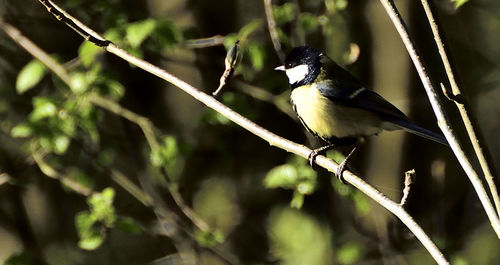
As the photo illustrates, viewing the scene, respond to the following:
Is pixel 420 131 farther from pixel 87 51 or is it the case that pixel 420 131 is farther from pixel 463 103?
pixel 87 51

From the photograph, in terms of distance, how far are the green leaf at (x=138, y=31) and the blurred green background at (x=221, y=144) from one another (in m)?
0.17

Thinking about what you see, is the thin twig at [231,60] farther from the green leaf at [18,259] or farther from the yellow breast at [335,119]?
the green leaf at [18,259]

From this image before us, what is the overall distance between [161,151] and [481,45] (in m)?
2.60

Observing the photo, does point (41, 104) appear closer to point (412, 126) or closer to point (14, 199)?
point (14, 199)

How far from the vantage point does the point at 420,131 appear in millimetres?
2516

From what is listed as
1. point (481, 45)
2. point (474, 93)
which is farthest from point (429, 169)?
point (481, 45)

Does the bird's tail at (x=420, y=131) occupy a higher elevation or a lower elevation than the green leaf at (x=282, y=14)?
lower

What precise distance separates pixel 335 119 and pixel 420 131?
0.44 m

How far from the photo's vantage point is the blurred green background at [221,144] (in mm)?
3539

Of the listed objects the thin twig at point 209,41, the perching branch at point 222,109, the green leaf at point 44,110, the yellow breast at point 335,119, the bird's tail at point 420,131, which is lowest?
the perching branch at point 222,109

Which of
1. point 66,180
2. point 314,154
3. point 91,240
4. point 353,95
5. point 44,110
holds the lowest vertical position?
point 314,154

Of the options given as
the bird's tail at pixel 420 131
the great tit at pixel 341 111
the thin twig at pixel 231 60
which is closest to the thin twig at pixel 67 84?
the great tit at pixel 341 111

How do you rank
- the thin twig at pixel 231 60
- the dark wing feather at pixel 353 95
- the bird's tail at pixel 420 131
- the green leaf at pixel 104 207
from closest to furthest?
the thin twig at pixel 231 60 < the bird's tail at pixel 420 131 < the dark wing feather at pixel 353 95 < the green leaf at pixel 104 207

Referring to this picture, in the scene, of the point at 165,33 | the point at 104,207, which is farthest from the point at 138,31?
the point at 104,207
